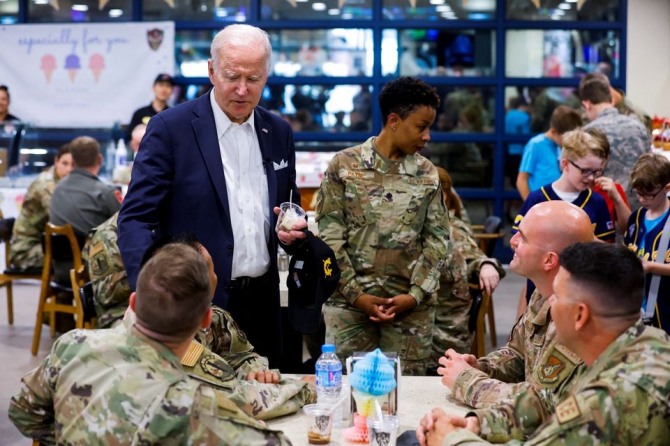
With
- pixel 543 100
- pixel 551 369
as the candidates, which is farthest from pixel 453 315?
pixel 543 100

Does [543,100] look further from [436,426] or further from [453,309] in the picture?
[436,426]

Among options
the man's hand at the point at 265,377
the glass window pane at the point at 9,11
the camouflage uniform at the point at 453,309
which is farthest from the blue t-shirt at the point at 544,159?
the glass window pane at the point at 9,11

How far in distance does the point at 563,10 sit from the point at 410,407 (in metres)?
9.04

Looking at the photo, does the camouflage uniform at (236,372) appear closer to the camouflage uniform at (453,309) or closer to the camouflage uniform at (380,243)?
the camouflage uniform at (380,243)

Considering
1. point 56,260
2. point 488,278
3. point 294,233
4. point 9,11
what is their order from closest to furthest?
point 294,233 → point 488,278 → point 56,260 → point 9,11

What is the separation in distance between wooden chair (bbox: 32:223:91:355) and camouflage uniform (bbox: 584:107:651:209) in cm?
341

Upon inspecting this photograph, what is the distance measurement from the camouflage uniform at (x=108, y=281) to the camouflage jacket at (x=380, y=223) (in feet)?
5.01

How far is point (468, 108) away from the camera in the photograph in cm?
1117

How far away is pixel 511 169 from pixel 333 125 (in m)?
2.04

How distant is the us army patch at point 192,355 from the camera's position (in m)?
2.55

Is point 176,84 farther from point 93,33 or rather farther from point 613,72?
point 613,72

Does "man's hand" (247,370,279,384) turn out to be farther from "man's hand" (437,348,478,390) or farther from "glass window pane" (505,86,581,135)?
"glass window pane" (505,86,581,135)

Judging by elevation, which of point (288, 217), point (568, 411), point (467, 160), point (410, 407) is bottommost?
point (467, 160)

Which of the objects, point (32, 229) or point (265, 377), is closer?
point (265, 377)
